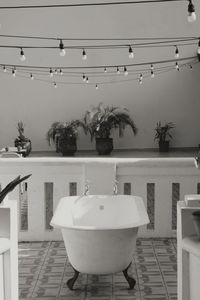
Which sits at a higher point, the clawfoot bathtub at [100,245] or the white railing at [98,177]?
the white railing at [98,177]

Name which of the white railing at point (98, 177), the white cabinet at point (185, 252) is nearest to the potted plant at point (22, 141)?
the white railing at point (98, 177)

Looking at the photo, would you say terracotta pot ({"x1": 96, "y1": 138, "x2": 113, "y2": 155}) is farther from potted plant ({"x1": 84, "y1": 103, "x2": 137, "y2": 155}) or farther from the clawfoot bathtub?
the clawfoot bathtub

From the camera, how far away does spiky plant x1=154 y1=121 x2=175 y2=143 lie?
48.8 ft

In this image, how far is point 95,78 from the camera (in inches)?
593

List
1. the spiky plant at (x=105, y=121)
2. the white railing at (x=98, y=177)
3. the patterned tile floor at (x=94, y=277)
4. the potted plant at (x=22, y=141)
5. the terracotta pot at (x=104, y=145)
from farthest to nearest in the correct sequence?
the terracotta pot at (x=104, y=145) < the spiky plant at (x=105, y=121) < the potted plant at (x=22, y=141) < the white railing at (x=98, y=177) < the patterned tile floor at (x=94, y=277)

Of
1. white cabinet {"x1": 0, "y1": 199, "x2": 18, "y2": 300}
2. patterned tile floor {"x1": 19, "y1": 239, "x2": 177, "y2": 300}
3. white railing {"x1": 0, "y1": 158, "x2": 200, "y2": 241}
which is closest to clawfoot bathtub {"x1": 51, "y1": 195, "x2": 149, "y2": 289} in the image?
patterned tile floor {"x1": 19, "y1": 239, "x2": 177, "y2": 300}

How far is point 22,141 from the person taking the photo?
1362 cm

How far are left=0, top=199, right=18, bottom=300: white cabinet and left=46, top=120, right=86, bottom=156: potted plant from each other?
436 inches

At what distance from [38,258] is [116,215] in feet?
2.81

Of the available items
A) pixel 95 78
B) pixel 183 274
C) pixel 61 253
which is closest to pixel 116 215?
pixel 61 253

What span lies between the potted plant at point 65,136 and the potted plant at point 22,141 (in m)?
0.75

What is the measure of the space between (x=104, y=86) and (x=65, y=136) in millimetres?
2067

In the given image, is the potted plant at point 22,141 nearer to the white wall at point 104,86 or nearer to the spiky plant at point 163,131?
the white wall at point 104,86

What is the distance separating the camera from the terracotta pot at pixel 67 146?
1426 cm
